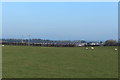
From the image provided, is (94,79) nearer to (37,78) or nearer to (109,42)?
(37,78)

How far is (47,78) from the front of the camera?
9.55 m

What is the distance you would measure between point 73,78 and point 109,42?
6072 centimetres

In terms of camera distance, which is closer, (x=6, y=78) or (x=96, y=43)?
(x=6, y=78)

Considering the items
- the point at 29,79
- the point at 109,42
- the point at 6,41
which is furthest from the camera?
the point at 6,41

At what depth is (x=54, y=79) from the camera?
30.7 feet

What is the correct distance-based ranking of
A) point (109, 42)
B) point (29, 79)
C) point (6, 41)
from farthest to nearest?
1. point (6, 41)
2. point (109, 42)
3. point (29, 79)

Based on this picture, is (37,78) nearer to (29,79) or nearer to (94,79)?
(29,79)

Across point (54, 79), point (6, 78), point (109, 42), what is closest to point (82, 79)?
point (54, 79)

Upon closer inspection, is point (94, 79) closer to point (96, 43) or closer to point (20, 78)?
point (20, 78)

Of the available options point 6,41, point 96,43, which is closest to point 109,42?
point 96,43

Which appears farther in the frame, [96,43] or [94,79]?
[96,43]

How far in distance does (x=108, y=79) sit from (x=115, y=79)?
0.24 m

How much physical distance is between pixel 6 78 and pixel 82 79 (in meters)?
2.52

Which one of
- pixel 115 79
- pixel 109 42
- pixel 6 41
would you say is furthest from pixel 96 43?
pixel 115 79
